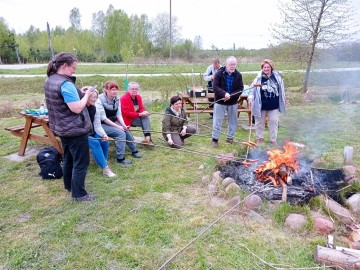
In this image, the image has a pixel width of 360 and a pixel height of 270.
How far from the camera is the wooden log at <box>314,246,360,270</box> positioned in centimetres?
244

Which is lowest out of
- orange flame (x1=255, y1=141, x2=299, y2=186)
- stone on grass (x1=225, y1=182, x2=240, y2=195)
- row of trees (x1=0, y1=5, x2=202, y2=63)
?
stone on grass (x1=225, y1=182, x2=240, y2=195)

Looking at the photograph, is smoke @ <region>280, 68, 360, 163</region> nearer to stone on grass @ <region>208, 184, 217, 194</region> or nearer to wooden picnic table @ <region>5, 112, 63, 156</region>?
stone on grass @ <region>208, 184, 217, 194</region>

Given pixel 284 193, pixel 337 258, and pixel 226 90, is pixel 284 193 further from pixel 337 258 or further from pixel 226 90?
pixel 226 90

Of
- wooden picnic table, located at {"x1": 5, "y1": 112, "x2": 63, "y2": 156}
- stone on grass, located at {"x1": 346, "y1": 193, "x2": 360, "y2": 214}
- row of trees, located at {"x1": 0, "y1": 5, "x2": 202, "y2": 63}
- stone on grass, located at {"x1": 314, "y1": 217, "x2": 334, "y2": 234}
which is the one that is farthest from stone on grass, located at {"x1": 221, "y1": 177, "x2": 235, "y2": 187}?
row of trees, located at {"x1": 0, "y1": 5, "x2": 202, "y2": 63}

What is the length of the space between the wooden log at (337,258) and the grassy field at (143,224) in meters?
0.10

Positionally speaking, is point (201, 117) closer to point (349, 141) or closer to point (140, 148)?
point (140, 148)

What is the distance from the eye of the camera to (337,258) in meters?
2.50

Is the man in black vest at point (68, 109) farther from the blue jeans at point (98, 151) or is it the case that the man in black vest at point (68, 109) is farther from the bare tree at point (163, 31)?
the bare tree at point (163, 31)

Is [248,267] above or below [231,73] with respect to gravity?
below

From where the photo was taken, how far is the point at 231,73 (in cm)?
539

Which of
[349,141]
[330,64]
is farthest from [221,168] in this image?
[330,64]

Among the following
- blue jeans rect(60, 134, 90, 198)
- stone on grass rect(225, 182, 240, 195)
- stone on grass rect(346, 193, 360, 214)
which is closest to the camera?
stone on grass rect(346, 193, 360, 214)

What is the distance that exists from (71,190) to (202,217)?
1.65 metres

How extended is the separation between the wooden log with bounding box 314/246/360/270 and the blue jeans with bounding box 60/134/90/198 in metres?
2.53
